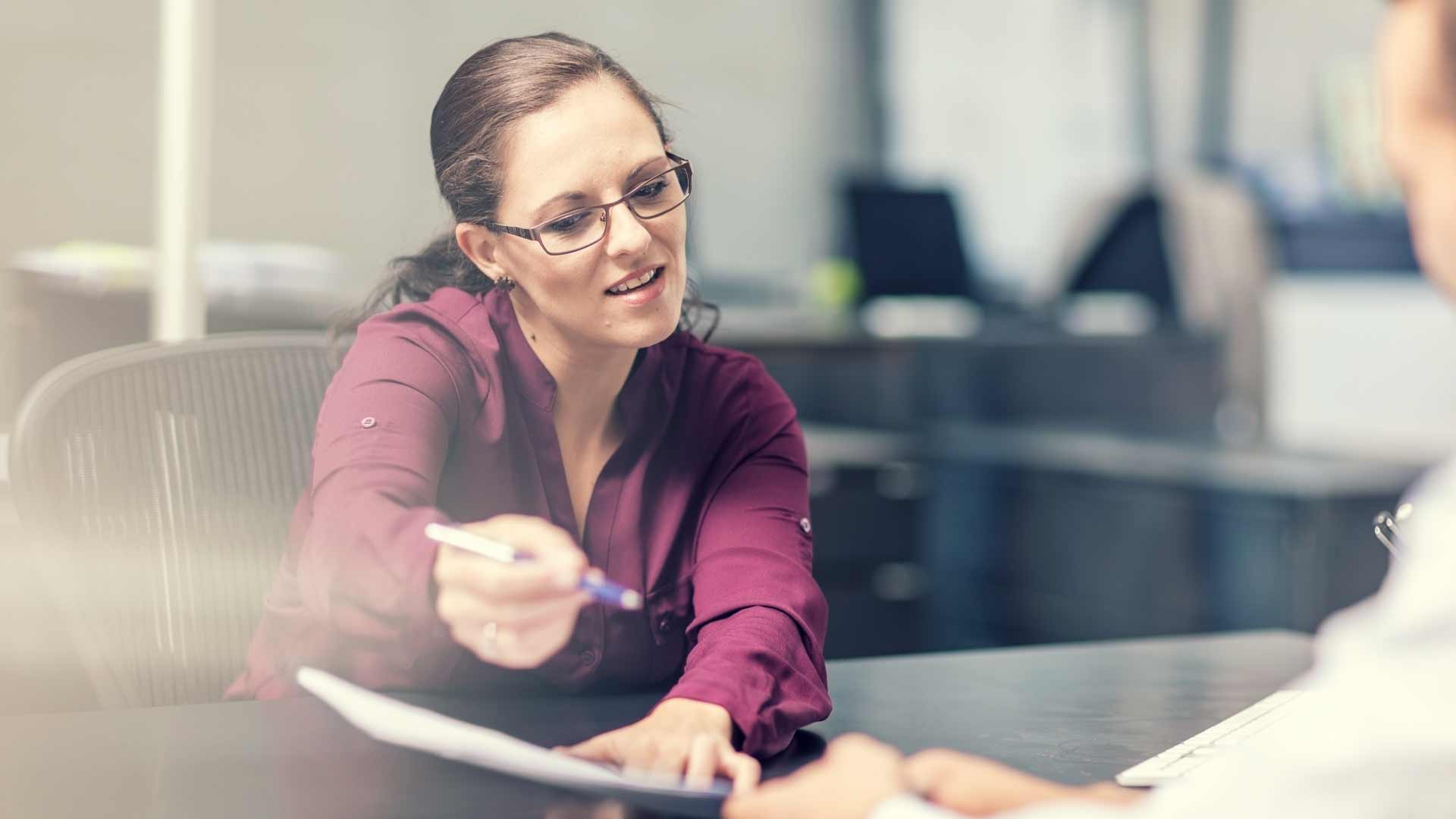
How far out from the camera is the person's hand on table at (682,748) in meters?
0.63

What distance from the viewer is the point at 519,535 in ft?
2.03

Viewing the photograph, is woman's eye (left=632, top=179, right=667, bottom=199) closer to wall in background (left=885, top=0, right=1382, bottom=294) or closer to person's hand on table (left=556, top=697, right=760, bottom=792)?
person's hand on table (left=556, top=697, right=760, bottom=792)

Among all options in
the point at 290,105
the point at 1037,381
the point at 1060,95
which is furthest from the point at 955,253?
the point at 290,105

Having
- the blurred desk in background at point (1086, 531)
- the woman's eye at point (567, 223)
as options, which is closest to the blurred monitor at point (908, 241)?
the blurred desk in background at point (1086, 531)

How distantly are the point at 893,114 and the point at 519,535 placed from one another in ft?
13.0

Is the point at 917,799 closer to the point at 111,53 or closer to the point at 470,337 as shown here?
the point at 470,337

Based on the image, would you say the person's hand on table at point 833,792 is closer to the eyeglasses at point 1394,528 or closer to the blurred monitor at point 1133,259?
the eyeglasses at point 1394,528

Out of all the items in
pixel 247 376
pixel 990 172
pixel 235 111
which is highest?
pixel 235 111

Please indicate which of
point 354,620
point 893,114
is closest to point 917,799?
point 354,620

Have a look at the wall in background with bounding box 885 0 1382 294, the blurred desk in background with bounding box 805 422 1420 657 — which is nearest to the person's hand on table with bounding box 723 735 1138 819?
the blurred desk in background with bounding box 805 422 1420 657

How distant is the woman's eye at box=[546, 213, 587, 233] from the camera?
2.32ft

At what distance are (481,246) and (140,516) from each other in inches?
10.4

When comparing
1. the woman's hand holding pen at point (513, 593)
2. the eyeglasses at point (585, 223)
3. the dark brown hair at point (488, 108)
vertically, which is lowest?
the woman's hand holding pen at point (513, 593)

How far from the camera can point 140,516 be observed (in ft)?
2.75
